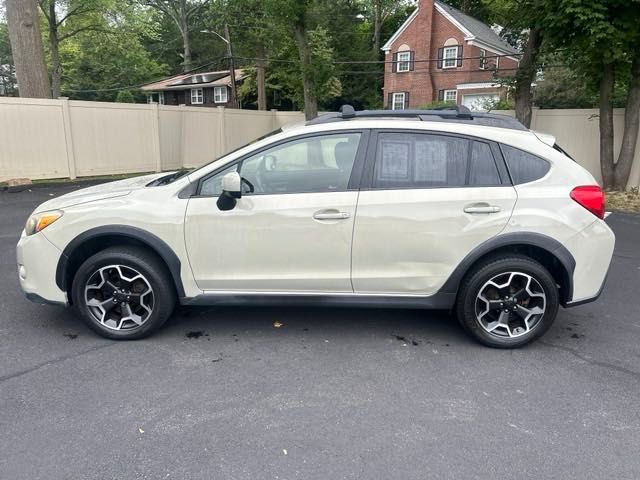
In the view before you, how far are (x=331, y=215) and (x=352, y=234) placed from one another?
0.70 ft

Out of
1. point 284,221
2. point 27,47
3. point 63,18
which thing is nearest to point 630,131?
point 284,221

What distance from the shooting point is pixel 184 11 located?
46094 millimetres

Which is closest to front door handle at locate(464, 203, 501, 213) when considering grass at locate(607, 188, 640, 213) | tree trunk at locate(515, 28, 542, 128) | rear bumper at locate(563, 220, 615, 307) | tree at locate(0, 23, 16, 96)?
rear bumper at locate(563, 220, 615, 307)

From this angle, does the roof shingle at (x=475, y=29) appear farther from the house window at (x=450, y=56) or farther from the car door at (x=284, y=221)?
the car door at (x=284, y=221)

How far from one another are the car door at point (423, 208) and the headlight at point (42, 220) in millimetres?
2309

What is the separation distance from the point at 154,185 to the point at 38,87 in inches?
447

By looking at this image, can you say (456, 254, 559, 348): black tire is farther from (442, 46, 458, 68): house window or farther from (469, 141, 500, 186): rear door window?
(442, 46, 458, 68): house window

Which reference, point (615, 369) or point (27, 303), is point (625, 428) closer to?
point (615, 369)

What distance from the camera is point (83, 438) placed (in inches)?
108

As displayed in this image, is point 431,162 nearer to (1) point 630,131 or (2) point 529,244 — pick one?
(2) point 529,244

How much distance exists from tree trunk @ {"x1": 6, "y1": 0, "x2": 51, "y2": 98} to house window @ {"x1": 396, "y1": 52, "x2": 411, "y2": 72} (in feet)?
84.0

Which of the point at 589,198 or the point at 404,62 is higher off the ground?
the point at 404,62

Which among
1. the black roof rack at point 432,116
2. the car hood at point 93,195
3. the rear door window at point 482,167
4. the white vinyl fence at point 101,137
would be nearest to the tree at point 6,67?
the white vinyl fence at point 101,137

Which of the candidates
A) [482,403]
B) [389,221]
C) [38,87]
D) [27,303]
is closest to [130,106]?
[38,87]
